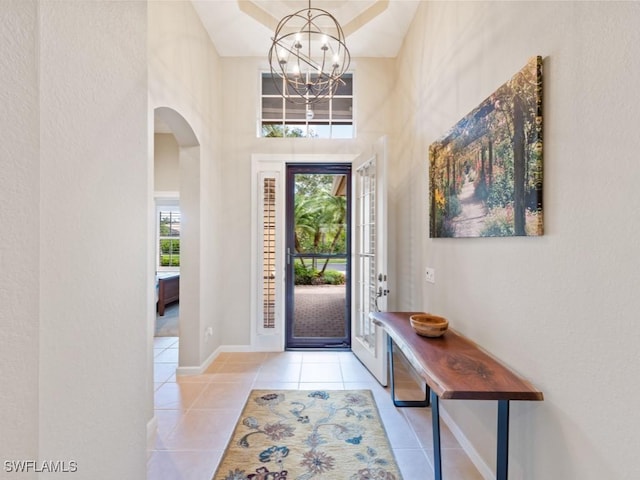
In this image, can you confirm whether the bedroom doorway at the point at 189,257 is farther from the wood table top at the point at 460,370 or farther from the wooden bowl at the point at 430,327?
the wooden bowl at the point at 430,327

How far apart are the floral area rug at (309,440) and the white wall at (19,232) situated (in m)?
1.51

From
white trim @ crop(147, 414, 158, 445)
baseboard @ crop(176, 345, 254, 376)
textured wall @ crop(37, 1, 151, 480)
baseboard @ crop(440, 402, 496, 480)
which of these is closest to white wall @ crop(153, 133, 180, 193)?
baseboard @ crop(176, 345, 254, 376)

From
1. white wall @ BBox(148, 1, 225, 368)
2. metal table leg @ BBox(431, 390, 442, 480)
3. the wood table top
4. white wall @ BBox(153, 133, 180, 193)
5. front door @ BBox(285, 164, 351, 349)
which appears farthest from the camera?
white wall @ BBox(153, 133, 180, 193)

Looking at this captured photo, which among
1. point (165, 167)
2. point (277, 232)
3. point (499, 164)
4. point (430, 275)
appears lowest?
point (430, 275)

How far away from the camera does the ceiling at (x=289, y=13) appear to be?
113 inches

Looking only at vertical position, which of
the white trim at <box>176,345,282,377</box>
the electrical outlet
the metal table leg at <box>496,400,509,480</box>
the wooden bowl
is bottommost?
the white trim at <box>176,345,282,377</box>

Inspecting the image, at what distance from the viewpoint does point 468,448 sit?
189cm

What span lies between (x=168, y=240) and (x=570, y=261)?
724 cm

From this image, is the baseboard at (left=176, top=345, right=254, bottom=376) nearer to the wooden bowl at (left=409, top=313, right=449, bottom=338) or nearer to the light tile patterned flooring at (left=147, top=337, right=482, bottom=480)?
the light tile patterned flooring at (left=147, top=337, right=482, bottom=480)

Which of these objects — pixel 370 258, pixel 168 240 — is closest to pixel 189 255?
pixel 370 258

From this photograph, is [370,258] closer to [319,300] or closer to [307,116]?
[307,116]

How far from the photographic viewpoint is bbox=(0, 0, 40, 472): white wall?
606 millimetres

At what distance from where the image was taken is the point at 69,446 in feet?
2.57

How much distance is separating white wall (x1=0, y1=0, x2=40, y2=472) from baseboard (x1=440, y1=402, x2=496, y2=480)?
2.11m
